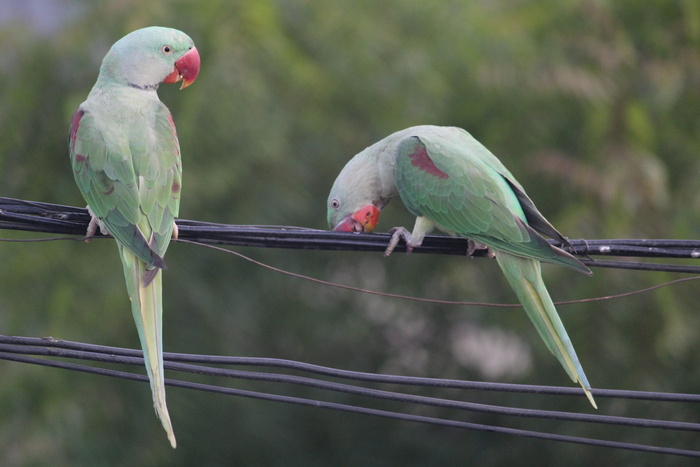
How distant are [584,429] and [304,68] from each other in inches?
145

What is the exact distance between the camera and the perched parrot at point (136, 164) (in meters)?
3.52

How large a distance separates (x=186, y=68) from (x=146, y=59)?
0.84 ft

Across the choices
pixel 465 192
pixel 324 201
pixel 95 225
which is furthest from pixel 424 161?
pixel 324 201

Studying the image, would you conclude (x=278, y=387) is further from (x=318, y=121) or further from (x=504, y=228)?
(x=504, y=228)

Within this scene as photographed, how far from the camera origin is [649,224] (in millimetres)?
6125

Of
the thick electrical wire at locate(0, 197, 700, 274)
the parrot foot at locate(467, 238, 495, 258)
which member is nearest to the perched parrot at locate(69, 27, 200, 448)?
the thick electrical wire at locate(0, 197, 700, 274)

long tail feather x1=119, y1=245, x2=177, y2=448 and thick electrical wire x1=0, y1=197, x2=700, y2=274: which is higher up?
thick electrical wire x1=0, y1=197, x2=700, y2=274

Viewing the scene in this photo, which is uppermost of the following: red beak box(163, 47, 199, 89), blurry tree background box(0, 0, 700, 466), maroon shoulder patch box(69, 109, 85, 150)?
red beak box(163, 47, 199, 89)

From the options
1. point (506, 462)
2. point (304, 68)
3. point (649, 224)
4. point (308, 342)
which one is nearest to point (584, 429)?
point (506, 462)

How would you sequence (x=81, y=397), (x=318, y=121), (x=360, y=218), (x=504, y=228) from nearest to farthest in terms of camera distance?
(x=504, y=228), (x=360, y=218), (x=81, y=397), (x=318, y=121)

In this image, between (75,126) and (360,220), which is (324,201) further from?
(75,126)

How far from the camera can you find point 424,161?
415 cm

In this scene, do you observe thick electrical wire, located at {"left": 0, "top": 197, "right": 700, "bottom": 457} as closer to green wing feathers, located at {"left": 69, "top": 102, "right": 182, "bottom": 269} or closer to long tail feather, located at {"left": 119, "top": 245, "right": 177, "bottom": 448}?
long tail feather, located at {"left": 119, "top": 245, "right": 177, "bottom": 448}

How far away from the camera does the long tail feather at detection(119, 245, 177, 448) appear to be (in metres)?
3.20
